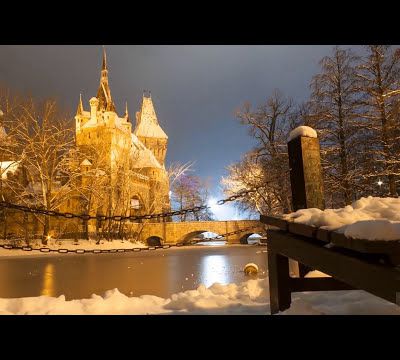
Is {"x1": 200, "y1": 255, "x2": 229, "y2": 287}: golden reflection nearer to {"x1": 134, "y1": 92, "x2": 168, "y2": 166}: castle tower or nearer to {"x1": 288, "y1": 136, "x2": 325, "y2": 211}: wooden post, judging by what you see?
{"x1": 288, "y1": 136, "x2": 325, "y2": 211}: wooden post

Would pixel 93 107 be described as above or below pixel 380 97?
above

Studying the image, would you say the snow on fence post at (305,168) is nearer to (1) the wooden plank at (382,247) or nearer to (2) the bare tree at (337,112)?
(1) the wooden plank at (382,247)

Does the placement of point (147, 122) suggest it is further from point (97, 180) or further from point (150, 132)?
point (97, 180)

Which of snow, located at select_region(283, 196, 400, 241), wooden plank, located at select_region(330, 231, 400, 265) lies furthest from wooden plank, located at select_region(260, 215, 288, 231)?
wooden plank, located at select_region(330, 231, 400, 265)

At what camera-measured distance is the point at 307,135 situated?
3.71 metres

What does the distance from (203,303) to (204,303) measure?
0.04 ft

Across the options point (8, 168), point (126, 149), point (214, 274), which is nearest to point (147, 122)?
point (126, 149)

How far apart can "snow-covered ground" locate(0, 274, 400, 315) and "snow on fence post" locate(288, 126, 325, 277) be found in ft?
2.49

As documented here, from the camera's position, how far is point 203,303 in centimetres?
385

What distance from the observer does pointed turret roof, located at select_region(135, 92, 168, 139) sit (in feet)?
222
